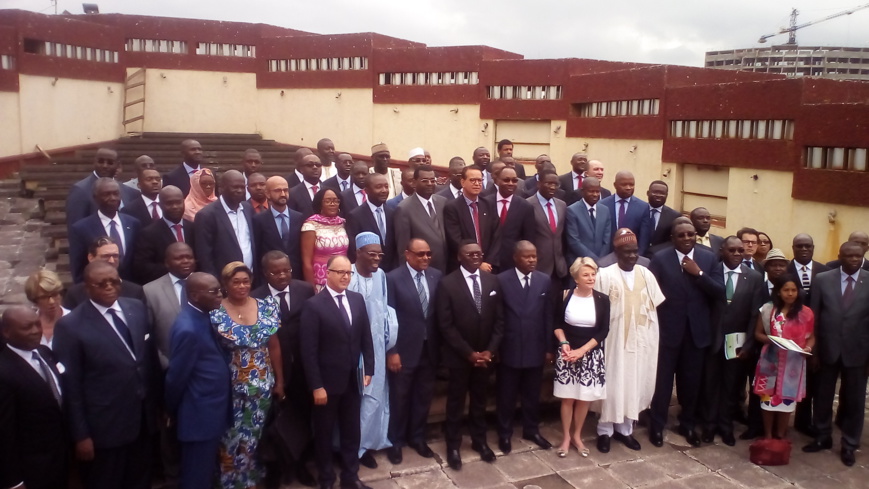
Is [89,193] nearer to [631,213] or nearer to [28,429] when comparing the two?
[28,429]

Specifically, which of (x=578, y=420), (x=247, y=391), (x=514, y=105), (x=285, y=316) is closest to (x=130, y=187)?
(x=285, y=316)

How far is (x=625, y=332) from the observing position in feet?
18.4

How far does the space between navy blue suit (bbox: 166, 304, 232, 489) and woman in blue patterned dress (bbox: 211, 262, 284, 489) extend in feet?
0.28

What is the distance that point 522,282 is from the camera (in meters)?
5.38

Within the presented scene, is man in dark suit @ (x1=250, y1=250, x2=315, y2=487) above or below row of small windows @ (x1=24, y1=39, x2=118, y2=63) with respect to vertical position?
below

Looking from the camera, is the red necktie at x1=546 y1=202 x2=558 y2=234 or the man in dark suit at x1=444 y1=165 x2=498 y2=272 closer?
the man in dark suit at x1=444 y1=165 x2=498 y2=272

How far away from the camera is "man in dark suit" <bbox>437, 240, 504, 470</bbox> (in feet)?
17.0

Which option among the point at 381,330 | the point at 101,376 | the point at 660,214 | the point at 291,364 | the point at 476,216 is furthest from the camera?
the point at 660,214

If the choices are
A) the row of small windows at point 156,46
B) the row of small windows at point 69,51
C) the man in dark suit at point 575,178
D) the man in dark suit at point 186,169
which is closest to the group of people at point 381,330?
the man in dark suit at point 186,169

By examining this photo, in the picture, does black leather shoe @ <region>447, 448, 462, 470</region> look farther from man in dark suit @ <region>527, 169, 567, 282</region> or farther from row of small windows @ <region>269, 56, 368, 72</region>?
row of small windows @ <region>269, 56, 368, 72</region>

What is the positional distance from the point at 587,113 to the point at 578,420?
10733 mm

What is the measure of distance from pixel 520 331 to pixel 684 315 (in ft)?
4.91

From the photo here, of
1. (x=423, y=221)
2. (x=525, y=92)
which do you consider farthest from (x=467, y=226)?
(x=525, y=92)

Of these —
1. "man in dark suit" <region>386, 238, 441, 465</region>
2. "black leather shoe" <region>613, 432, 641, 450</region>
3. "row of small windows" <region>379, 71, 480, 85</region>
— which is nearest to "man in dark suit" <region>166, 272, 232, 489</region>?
"man in dark suit" <region>386, 238, 441, 465</region>
